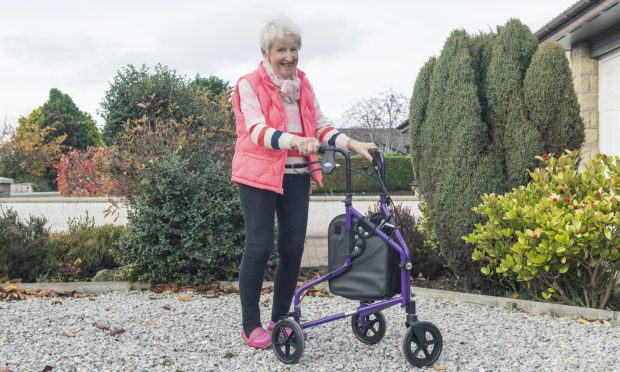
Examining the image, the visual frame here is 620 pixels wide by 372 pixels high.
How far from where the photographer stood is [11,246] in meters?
5.73

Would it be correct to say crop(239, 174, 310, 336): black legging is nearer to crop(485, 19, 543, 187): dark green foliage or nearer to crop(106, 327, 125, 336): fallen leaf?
crop(106, 327, 125, 336): fallen leaf

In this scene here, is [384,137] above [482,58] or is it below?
above

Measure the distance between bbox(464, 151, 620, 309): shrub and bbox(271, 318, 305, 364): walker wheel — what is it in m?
1.90

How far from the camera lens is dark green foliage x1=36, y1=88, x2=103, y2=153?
91.9 feet

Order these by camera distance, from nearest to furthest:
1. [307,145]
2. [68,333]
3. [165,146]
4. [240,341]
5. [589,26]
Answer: [307,145] < [240,341] < [68,333] < [165,146] < [589,26]

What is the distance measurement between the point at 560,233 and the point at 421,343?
1701 mm

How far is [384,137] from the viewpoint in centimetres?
3703

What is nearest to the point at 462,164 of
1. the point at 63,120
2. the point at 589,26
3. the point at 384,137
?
the point at 589,26

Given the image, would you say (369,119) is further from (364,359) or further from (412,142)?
(364,359)

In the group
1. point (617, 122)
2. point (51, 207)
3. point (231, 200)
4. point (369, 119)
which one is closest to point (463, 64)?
point (231, 200)

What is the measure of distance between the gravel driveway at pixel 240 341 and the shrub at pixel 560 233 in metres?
0.38

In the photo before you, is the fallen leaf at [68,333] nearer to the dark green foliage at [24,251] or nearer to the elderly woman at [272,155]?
the elderly woman at [272,155]

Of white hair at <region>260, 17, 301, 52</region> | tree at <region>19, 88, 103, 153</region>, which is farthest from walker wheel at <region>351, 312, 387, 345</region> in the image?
tree at <region>19, 88, 103, 153</region>

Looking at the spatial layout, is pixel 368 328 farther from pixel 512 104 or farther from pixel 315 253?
pixel 315 253
